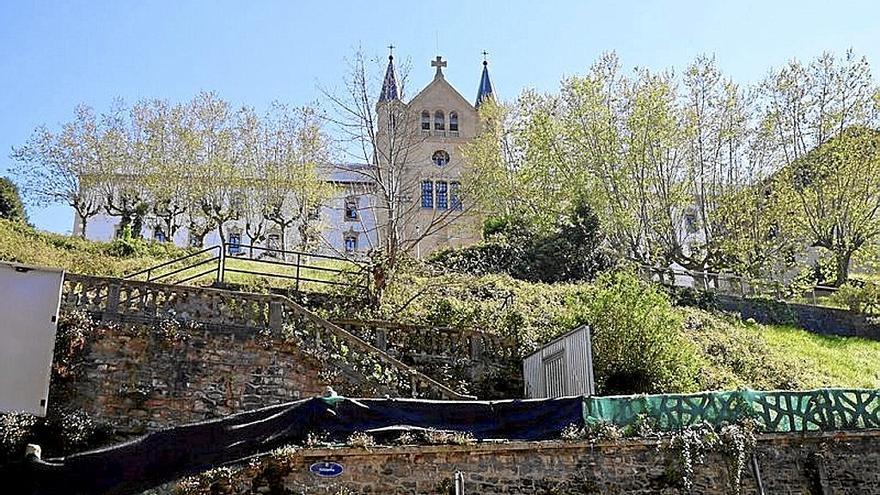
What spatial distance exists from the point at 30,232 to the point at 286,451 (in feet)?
63.8

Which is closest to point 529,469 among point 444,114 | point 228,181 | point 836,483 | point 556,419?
point 556,419

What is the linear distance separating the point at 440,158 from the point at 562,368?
983 inches

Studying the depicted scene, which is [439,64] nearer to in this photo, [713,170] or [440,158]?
[440,158]

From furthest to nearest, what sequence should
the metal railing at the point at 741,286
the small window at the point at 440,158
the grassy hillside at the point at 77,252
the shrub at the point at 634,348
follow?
the small window at the point at 440,158 < the metal railing at the point at 741,286 < the grassy hillside at the point at 77,252 < the shrub at the point at 634,348

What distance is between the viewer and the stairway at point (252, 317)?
1411 centimetres

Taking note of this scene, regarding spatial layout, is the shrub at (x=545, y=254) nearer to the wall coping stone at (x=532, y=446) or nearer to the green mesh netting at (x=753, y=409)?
the green mesh netting at (x=753, y=409)

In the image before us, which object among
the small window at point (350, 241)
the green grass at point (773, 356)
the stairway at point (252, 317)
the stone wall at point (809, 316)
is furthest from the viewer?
the small window at point (350, 241)

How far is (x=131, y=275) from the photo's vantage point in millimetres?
20969

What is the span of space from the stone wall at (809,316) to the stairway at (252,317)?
591 inches

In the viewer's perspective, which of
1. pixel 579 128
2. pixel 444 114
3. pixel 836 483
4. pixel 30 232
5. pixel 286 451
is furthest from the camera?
pixel 444 114

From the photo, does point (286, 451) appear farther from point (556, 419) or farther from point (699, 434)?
point (699, 434)

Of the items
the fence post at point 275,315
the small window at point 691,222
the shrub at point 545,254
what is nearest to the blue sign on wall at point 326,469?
the fence post at point 275,315

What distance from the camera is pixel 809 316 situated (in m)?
26.7

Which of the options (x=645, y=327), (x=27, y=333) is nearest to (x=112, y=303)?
(x=27, y=333)
